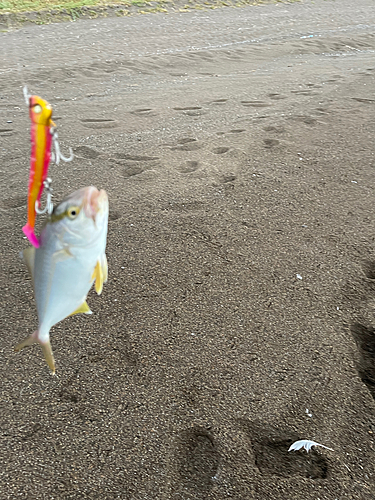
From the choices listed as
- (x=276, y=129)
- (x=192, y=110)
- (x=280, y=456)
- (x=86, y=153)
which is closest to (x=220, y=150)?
(x=276, y=129)

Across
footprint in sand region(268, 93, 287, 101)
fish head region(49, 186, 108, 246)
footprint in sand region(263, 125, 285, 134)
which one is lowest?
footprint in sand region(268, 93, 287, 101)

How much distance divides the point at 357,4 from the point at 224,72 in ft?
24.1

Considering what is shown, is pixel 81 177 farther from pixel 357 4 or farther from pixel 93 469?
pixel 357 4

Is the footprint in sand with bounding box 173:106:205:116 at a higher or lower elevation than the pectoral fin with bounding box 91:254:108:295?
lower

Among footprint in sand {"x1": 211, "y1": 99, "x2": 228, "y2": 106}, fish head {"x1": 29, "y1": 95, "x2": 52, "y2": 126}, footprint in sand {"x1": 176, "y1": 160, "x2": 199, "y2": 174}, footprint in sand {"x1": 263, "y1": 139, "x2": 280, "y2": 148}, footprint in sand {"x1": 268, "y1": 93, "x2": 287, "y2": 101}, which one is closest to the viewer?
fish head {"x1": 29, "y1": 95, "x2": 52, "y2": 126}

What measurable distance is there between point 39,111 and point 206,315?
176cm

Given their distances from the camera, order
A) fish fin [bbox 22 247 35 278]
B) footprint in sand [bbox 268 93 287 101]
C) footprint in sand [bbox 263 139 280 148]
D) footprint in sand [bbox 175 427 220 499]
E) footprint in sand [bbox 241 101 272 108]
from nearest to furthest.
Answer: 1. fish fin [bbox 22 247 35 278]
2. footprint in sand [bbox 175 427 220 499]
3. footprint in sand [bbox 263 139 280 148]
4. footprint in sand [bbox 241 101 272 108]
5. footprint in sand [bbox 268 93 287 101]

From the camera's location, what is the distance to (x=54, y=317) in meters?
0.75

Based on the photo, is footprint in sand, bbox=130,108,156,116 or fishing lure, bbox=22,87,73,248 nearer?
fishing lure, bbox=22,87,73,248

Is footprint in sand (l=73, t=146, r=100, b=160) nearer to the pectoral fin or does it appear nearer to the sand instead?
the sand

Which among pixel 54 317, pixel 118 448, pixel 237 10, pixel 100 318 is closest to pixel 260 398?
pixel 118 448

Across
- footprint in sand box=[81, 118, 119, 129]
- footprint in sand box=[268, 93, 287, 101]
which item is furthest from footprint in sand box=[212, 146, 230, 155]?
footprint in sand box=[268, 93, 287, 101]

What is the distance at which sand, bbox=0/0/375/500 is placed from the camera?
66.5 inches

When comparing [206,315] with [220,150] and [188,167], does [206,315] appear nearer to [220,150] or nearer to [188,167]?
[188,167]
